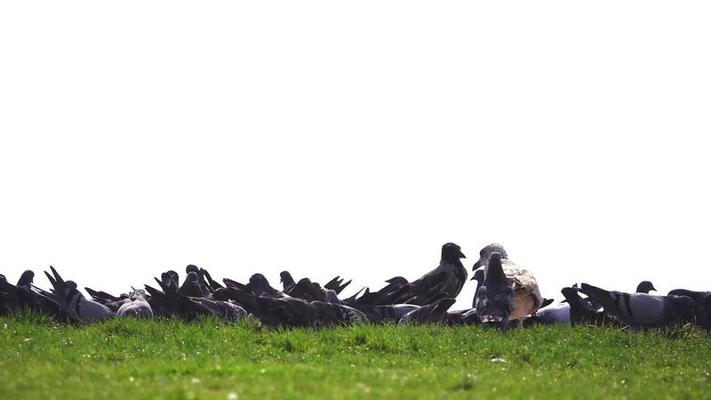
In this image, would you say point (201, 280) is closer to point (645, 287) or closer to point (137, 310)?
point (137, 310)

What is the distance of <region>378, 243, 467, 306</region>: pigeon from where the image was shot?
92.8ft

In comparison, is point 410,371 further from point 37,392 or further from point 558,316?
point 558,316

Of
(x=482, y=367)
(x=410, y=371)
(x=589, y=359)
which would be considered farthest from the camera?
(x=589, y=359)

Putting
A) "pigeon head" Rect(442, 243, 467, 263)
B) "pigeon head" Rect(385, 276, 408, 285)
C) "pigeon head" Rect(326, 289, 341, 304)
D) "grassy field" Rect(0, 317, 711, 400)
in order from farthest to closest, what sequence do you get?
"pigeon head" Rect(385, 276, 408, 285) → "pigeon head" Rect(442, 243, 467, 263) → "pigeon head" Rect(326, 289, 341, 304) → "grassy field" Rect(0, 317, 711, 400)

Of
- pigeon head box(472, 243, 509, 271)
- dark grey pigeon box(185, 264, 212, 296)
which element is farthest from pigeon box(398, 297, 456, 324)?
dark grey pigeon box(185, 264, 212, 296)

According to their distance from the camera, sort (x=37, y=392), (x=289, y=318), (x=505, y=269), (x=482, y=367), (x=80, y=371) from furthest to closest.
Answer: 1. (x=505, y=269)
2. (x=289, y=318)
3. (x=482, y=367)
4. (x=80, y=371)
5. (x=37, y=392)

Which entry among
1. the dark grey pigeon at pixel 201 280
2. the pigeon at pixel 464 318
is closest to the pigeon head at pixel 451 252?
the pigeon at pixel 464 318

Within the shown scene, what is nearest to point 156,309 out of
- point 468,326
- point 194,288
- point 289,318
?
point 194,288

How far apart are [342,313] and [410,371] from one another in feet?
24.7

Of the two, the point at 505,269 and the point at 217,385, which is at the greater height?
the point at 505,269

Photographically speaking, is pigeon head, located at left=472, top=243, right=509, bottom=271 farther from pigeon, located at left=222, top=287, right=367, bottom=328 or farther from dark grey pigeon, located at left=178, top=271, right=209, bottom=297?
dark grey pigeon, located at left=178, top=271, right=209, bottom=297

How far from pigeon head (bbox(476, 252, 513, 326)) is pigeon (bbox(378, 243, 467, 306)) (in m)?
4.17

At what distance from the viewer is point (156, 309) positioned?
25.8 meters

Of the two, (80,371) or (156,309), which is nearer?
(80,371)
